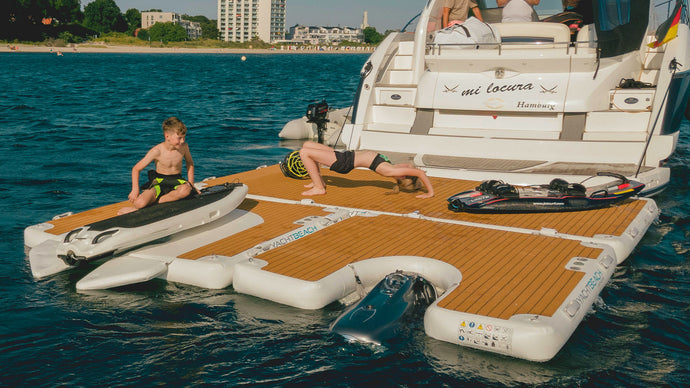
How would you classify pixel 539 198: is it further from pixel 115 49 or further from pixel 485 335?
pixel 115 49

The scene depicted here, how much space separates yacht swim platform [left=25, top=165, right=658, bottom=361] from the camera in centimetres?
464

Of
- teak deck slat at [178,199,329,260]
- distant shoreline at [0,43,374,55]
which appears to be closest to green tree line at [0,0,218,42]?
distant shoreline at [0,43,374,55]

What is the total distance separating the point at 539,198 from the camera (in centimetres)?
727

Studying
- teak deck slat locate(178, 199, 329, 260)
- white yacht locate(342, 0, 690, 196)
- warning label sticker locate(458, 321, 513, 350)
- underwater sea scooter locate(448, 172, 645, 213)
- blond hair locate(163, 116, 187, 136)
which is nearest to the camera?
warning label sticker locate(458, 321, 513, 350)

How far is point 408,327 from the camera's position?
16.3 feet

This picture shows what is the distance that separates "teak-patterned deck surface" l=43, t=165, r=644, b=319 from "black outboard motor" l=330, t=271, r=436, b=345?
1.20 feet

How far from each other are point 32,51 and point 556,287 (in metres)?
114

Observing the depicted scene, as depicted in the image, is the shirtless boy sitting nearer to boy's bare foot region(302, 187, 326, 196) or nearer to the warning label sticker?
boy's bare foot region(302, 187, 326, 196)

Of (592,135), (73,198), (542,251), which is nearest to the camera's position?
(542,251)

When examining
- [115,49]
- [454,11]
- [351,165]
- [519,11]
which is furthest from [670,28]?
[115,49]

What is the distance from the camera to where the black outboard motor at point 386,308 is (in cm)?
470

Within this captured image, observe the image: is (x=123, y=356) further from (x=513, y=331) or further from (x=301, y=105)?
(x=301, y=105)

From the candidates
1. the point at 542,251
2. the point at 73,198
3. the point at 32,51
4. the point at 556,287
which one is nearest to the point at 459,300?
the point at 556,287

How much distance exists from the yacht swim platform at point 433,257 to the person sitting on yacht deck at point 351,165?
0.27 meters
